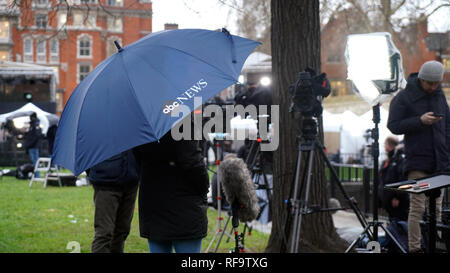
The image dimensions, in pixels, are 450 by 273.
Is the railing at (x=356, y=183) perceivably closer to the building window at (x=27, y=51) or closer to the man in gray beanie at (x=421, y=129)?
the man in gray beanie at (x=421, y=129)

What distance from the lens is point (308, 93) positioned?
17.8ft

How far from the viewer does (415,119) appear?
20.0ft

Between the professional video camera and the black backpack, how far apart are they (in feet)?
5.61

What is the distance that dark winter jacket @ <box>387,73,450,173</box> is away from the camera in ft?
20.0

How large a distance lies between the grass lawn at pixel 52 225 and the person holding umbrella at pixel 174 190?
152 inches

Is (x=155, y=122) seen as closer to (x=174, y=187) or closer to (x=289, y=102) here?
(x=174, y=187)

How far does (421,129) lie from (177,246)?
3.26 m

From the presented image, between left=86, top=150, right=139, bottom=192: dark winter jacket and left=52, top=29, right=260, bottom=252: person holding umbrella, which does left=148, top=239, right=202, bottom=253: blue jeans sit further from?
left=86, top=150, right=139, bottom=192: dark winter jacket

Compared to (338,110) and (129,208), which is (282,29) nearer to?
(129,208)

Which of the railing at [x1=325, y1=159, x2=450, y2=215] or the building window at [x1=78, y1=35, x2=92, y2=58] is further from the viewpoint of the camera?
the building window at [x1=78, y1=35, x2=92, y2=58]

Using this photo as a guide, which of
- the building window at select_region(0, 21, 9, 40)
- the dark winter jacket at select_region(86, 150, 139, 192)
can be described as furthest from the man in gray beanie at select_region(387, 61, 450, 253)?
the building window at select_region(0, 21, 9, 40)
